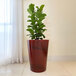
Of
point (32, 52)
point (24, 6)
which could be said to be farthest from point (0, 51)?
point (24, 6)

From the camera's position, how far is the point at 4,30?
1336 mm

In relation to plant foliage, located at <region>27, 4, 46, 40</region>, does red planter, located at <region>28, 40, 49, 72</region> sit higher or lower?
lower

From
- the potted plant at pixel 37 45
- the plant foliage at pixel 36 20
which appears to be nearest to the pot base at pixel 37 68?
the potted plant at pixel 37 45

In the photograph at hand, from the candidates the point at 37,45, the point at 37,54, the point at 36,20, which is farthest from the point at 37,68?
the point at 36,20

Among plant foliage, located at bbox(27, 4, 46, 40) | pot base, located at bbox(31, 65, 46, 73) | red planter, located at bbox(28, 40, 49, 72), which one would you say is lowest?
pot base, located at bbox(31, 65, 46, 73)

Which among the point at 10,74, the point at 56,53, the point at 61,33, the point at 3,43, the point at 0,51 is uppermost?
the point at 61,33

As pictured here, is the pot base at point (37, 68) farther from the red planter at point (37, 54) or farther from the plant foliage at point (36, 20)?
the plant foliage at point (36, 20)

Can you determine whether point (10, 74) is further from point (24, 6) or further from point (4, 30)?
point (24, 6)

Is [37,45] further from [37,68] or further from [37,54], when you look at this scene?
[37,68]

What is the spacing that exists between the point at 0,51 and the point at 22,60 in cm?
38

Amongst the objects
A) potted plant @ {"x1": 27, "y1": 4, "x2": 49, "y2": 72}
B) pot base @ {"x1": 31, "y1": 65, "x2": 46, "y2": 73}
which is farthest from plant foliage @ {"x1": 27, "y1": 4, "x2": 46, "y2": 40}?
pot base @ {"x1": 31, "y1": 65, "x2": 46, "y2": 73}

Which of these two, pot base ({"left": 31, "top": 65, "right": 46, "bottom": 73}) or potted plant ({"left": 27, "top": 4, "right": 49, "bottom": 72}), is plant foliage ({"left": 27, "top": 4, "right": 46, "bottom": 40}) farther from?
pot base ({"left": 31, "top": 65, "right": 46, "bottom": 73})

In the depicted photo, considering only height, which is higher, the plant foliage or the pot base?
the plant foliage

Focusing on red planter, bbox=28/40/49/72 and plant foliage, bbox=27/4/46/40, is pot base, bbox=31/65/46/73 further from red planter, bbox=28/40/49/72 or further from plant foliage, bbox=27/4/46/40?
plant foliage, bbox=27/4/46/40
